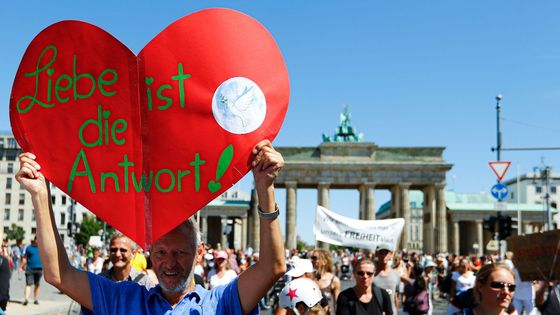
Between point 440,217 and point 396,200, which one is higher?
point 396,200

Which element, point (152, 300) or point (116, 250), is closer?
point (152, 300)

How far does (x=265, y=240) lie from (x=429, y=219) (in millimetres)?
74586

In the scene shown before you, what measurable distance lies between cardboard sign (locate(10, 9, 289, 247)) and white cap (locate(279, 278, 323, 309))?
3160 mm

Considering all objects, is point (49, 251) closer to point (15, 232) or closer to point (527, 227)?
point (527, 227)

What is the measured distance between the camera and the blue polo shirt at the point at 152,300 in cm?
279

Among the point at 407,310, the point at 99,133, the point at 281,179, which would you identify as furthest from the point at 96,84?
the point at 281,179

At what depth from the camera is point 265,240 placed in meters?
2.80

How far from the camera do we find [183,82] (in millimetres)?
2910

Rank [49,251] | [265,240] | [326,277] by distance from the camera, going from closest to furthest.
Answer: [265,240]
[49,251]
[326,277]

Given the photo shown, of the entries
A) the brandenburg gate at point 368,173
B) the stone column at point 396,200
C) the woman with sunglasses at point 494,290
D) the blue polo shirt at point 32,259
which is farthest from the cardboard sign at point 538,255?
the stone column at point 396,200

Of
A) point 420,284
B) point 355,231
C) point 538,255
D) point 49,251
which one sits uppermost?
point 49,251

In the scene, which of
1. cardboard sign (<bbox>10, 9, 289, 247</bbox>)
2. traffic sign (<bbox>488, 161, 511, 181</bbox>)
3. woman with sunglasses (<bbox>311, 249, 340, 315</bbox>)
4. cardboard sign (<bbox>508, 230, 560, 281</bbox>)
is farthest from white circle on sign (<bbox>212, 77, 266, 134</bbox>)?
traffic sign (<bbox>488, 161, 511, 181</bbox>)

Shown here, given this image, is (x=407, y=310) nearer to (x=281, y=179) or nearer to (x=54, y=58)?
(x=54, y=58)

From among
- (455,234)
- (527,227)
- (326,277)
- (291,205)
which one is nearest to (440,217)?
(455,234)
